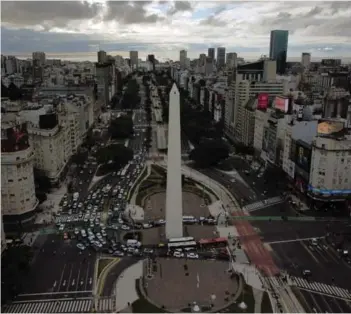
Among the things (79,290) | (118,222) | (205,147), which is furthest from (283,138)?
(79,290)

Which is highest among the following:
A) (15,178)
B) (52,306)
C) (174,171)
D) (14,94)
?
(174,171)

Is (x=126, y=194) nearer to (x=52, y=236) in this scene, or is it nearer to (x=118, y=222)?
(x=118, y=222)

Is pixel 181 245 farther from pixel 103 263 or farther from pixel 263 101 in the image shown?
pixel 263 101

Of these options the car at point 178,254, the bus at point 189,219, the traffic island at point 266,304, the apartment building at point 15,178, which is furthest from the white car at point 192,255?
the apartment building at point 15,178

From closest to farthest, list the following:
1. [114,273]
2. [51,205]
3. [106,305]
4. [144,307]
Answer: [144,307], [106,305], [114,273], [51,205]

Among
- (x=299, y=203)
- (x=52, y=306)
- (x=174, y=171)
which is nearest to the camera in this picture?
(x=52, y=306)

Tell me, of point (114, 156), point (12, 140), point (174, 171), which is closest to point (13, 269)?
point (174, 171)
